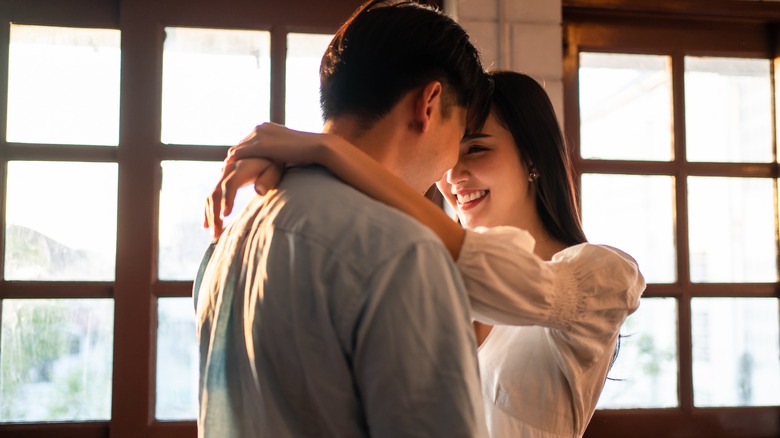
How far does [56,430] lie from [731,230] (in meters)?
2.19

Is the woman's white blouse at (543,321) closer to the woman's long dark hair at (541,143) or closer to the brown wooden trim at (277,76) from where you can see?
the woman's long dark hair at (541,143)

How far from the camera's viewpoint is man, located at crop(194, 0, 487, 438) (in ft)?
2.31

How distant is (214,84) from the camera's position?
2.10 meters

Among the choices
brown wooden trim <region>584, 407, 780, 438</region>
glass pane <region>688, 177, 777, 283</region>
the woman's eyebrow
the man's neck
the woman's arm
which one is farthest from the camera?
glass pane <region>688, 177, 777, 283</region>

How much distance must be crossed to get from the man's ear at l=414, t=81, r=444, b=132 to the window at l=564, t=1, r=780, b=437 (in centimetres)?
133

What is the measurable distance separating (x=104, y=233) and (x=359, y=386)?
150cm

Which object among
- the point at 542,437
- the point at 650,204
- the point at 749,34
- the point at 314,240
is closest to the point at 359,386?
the point at 314,240

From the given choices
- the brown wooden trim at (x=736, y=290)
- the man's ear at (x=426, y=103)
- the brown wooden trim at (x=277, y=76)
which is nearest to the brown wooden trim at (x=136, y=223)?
the brown wooden trim at (x=277, y=76)

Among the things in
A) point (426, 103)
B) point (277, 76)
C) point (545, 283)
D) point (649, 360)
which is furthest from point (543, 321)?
point (649, 360)

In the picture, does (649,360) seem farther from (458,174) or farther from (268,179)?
(268,179)

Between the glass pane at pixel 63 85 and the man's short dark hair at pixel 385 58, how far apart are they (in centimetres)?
128

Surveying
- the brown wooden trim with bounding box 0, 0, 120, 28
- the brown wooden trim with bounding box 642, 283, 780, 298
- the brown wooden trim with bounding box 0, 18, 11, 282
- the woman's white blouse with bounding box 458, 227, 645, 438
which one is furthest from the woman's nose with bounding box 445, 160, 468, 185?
the brown wooden trim with bounding box 0, 18, 11, 282

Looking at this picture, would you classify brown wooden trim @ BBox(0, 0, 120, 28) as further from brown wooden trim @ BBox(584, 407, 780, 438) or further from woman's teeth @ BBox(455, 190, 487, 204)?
brown wooden trim @ BBox(584, 407, 780, 438)

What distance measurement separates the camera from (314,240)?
748 mm
